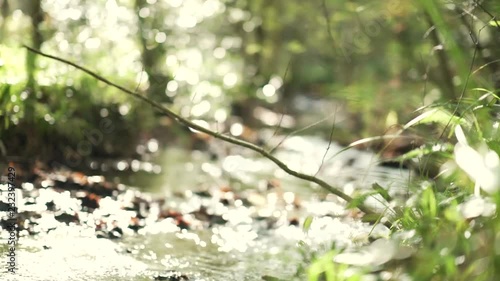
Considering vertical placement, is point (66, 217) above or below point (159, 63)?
below

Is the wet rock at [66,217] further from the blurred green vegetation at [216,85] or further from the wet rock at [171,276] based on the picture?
the wet rock at [171,276]

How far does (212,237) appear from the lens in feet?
15.0

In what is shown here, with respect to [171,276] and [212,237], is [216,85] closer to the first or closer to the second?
[212,237]

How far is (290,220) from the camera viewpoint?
17.2ft

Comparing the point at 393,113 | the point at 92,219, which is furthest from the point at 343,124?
the point at 92,219

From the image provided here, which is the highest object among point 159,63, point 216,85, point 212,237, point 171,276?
point 216,85

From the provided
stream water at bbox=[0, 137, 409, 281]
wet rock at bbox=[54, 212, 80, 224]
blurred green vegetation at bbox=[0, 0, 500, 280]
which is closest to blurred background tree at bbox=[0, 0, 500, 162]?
blurred green vegetation at bbox=[0, 0, 500, 280]

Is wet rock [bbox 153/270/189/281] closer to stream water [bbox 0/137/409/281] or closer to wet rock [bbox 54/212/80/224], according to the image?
stream water [bbox 0/137/409/281]

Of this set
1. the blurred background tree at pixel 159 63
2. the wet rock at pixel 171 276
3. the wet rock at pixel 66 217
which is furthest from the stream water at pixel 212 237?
the blurred background tree at pixel 159 63

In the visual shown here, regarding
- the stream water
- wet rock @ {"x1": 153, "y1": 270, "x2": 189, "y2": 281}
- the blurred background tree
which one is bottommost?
wet rock @ {"x1": 153, "y1": 270, "x2": 189, "y2": 281}

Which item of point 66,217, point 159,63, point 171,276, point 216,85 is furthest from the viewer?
point 216,85

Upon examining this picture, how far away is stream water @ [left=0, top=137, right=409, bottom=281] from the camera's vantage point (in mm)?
3415

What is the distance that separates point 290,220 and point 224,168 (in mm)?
2818

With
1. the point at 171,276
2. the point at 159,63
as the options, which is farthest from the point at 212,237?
the point at 159,63
